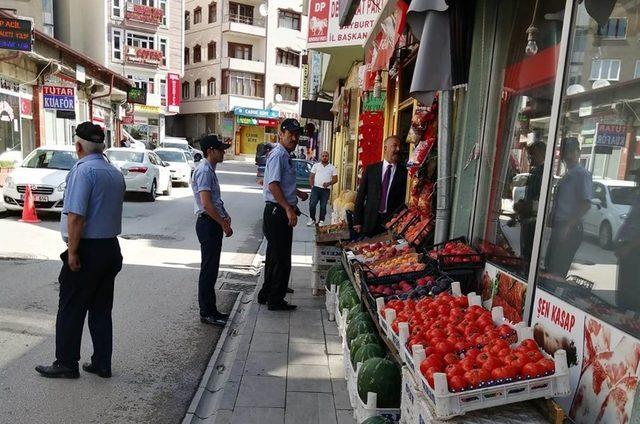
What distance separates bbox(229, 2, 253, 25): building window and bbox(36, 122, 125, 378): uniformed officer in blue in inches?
1824

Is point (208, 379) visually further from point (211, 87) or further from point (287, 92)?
point (287, 92)

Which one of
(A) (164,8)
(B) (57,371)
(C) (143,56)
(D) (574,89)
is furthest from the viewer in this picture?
(A) (164,8)

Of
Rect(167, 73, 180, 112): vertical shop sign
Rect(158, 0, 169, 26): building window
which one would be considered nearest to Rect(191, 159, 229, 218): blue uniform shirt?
Rect(167, 73, 180, 112): vertical shop sign

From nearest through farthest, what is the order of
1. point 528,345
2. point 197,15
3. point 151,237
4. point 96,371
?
point 528,345
point 96,371
point 151,237
point 197,15

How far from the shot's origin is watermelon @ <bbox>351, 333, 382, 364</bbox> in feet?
12.5

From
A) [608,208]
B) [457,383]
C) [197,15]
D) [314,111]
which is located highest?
[197,15]

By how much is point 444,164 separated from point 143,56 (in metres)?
42.2

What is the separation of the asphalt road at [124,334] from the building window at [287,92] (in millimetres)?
40688

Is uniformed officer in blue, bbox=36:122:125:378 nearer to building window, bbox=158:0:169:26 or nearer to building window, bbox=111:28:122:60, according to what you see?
building window, bbox=111:28:122:60

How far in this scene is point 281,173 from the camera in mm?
5602

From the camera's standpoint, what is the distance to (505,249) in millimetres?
4207

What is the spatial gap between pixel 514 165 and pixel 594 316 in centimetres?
166

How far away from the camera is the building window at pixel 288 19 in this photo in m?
48.0

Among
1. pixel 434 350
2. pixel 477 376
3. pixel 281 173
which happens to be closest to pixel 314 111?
pixel 281 173
